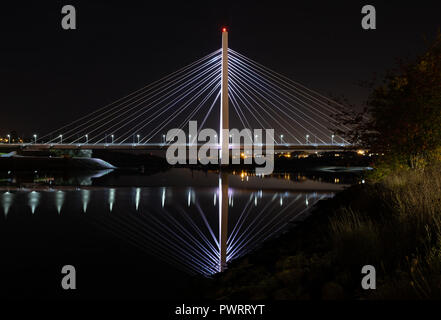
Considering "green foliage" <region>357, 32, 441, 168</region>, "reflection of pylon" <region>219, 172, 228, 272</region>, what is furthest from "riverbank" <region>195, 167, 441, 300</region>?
"green foliage" <region>357, 32, 441, 168</region>

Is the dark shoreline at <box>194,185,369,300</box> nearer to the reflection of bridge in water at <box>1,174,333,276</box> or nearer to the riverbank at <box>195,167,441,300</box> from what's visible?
the riverbank at <box>195,167,441,300</box>

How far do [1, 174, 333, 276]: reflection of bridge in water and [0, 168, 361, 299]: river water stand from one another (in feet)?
0.10

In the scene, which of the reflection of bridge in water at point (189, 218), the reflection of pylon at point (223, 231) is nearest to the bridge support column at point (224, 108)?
the reflection of bridge in water at point (189, 218)

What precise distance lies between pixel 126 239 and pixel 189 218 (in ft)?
14.7

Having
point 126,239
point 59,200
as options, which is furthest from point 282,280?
point 59,200

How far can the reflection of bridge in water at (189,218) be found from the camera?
9867mm

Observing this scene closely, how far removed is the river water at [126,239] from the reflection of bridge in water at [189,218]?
0.10ft

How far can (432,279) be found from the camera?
165 inches

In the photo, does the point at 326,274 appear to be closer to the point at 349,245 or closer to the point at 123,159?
the point at 349,245

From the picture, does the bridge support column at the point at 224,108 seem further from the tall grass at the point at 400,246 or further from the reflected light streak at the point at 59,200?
the tall grass at the point at 400,246

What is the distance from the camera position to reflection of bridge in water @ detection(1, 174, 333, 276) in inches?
388

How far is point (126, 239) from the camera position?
10.9 m

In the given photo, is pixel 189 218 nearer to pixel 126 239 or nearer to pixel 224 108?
pixel 126 239

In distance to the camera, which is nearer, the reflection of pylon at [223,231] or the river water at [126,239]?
the river water at [126,239]
